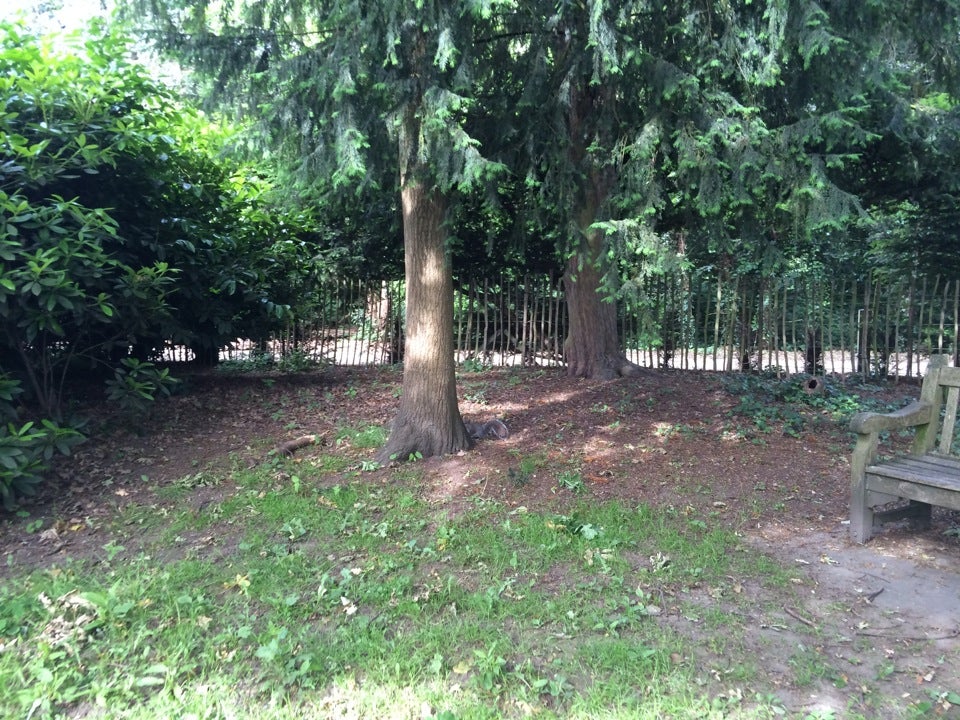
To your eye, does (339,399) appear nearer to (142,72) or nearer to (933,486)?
(142,72)

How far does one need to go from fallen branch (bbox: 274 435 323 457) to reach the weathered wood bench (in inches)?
181

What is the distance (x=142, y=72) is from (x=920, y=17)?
7.21 meters

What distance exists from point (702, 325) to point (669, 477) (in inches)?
223

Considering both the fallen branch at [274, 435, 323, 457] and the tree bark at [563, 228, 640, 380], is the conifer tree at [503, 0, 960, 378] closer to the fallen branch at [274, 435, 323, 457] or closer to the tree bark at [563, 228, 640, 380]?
the tree bark at [563, 228, 640, 380]

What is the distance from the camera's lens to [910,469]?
435 cm

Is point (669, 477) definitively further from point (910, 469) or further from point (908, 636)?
point (908, 636)

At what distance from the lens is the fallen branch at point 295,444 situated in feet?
21.1

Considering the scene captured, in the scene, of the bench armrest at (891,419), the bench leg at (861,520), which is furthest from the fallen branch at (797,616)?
the bench armrest at (891,419)

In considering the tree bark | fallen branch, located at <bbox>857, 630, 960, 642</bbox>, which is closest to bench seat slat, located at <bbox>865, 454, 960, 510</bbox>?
fallen branch, located at <bbox>857, 630, 960, 642</bbox>

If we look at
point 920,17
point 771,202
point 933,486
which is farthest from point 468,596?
point 920,17

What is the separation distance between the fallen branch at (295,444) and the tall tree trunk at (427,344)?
0.95 meters

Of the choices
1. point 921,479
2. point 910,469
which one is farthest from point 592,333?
point 921,479

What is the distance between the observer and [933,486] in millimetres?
4031

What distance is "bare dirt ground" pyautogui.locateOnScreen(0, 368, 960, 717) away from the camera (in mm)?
3453
